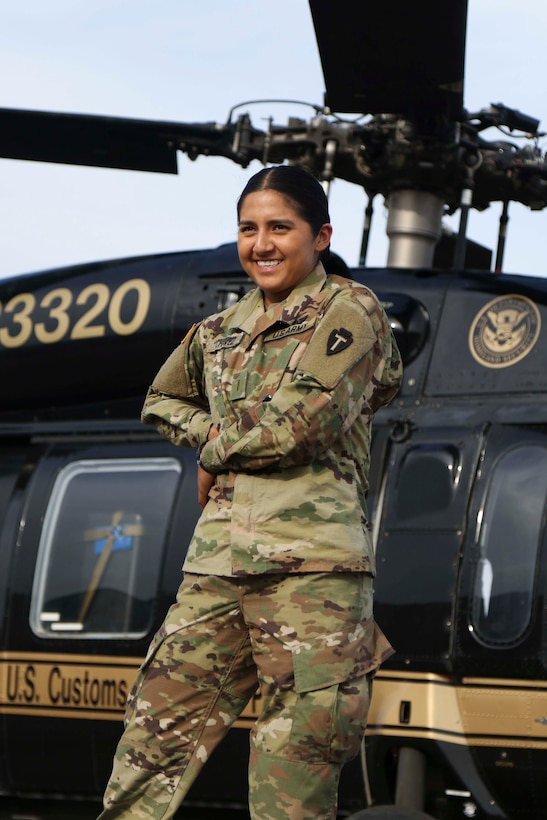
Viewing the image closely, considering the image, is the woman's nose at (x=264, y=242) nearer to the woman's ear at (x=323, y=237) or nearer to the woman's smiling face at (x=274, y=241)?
the woman's smiling face at (x=274, y=241)

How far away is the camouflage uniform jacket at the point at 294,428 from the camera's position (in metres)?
2.71

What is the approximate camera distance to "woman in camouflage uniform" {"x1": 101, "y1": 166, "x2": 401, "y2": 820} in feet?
8.81

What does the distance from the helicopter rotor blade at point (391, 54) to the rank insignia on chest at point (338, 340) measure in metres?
2.14

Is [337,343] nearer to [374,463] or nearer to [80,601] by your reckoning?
[374,463]

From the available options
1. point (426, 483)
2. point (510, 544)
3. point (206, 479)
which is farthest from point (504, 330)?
point (206, 479)

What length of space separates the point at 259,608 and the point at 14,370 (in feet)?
11.0

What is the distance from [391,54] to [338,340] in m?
2.41

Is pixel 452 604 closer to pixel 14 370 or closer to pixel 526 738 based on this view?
pixel 526 738

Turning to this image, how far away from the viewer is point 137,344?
5.54 meters

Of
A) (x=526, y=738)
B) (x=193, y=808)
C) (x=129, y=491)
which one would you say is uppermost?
(x=129, y=491)

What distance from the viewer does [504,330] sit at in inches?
201

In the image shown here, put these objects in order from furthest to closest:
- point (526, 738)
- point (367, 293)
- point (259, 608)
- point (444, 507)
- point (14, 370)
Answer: point (14, 370) < point (444, 507) < point (526, 738) < point (367, 293) < point (259, 608)

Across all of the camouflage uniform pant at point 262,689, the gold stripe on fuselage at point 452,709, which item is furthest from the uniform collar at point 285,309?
the gold stripe on fuselage at point 452,709

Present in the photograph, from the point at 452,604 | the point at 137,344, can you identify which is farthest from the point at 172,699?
the point at 137,344
